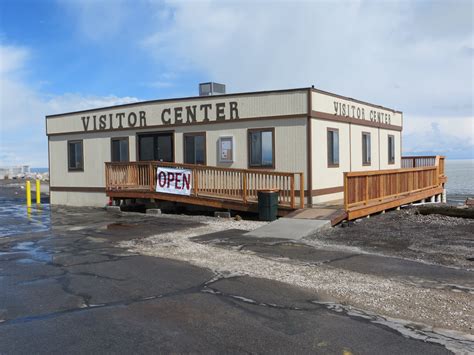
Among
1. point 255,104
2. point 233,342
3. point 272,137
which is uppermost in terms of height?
point 255,104

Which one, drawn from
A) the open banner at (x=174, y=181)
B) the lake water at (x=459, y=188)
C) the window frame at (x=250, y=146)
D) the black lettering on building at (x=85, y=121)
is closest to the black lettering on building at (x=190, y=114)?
the open banner at (x=174, y=181)

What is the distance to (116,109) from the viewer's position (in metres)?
21.3

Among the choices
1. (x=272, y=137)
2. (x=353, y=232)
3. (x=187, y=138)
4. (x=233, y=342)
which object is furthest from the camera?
(x=187, y=138)

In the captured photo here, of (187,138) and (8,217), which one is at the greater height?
(187,138)

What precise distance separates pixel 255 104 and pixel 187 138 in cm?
333

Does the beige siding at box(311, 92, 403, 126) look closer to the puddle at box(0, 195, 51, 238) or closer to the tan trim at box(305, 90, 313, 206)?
the tan trim at box(305, 90, 313, 206)

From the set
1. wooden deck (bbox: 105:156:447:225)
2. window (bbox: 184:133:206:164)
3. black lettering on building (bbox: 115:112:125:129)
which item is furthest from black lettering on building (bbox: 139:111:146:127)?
window (bbox: 184:133:206:164)

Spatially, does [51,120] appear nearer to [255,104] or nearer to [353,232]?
[255,104]

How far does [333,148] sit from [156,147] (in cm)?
720

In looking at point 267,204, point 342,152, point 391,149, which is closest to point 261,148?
point 267,204

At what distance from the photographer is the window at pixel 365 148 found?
826 inches

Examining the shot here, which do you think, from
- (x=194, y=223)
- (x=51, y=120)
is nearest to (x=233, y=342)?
(x=194, y=223)

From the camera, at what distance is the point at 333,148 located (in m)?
18.4

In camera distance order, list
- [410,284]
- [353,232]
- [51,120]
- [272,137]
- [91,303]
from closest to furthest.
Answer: [91,303], [410,284], [353,232], [272,137], [51,120]
